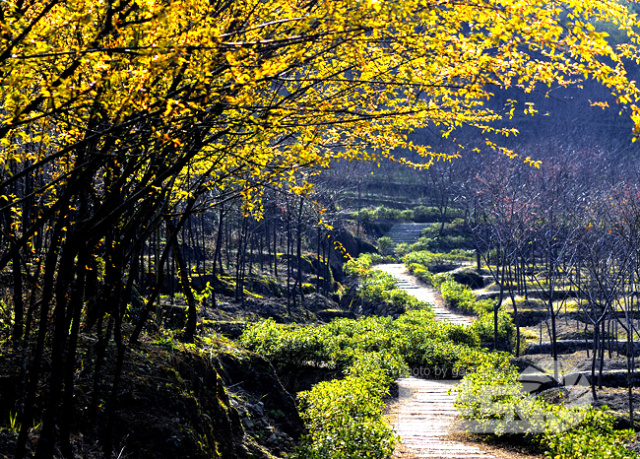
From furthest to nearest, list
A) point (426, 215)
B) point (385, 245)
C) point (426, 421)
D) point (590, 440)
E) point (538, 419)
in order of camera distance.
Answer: point (426, 215)
point (385, 245)
point (426, 421)
point (538, 419)
point (590, 440)

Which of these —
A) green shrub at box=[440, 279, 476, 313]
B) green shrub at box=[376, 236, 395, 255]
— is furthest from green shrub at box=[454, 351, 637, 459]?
green shrub at box=[376, 236, 395, 255]

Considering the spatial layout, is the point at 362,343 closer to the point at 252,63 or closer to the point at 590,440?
the point at 590,440

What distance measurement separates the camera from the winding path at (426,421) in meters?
6.89

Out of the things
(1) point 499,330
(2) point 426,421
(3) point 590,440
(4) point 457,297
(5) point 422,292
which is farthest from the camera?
(5) point 422,292

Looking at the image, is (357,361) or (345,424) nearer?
(345,424)

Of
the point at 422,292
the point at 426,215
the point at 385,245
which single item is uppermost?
the point at 426,215

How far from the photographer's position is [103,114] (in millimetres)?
3375

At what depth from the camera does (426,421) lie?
840 centimetres

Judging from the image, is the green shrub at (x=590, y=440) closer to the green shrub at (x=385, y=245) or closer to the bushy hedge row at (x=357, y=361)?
the bushy hedge row at (x=357, y=361)

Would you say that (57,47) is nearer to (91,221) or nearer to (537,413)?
(91,221)

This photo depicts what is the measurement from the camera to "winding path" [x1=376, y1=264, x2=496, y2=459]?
6.89 m

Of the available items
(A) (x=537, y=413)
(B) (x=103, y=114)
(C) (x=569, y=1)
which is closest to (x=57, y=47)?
(B) (x=103, y=114)

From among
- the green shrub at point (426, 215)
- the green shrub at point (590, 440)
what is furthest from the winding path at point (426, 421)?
the green shrub at point (426, 215)

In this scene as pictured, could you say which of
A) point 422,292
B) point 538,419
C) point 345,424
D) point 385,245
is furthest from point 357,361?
point 385,245
